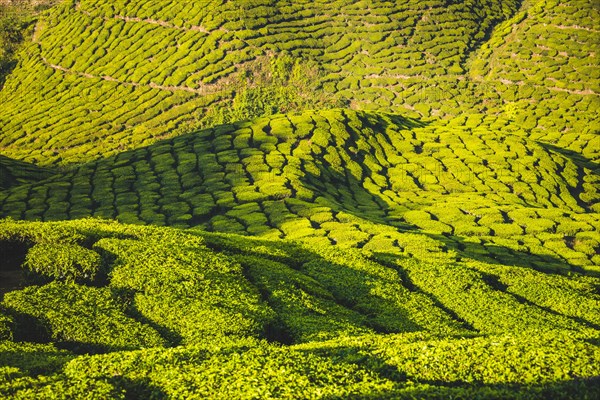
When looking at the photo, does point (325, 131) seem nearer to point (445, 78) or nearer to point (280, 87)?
point (280, 87)

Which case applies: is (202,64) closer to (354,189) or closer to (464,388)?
(354,189)

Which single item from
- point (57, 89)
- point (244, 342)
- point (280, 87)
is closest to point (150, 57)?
point (57, 89)

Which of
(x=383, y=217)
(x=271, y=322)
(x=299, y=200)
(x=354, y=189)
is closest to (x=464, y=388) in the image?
(x=271, y=322)

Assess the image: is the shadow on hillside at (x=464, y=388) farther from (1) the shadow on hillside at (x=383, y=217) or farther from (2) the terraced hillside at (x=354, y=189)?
(1) the shadow on hillside at (x=383, y=217)

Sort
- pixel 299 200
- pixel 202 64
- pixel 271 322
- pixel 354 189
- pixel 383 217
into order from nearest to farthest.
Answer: pixel 271 322 → pixel 299 200 → pixel 383 217 → pixel 354 189 → pixel 202 64

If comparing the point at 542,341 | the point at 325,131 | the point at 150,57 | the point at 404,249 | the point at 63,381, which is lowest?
the point at 404,249

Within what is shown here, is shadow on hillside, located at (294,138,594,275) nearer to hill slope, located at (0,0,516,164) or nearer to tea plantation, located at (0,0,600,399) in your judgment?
tea plantation, located at (0,0,600,399)

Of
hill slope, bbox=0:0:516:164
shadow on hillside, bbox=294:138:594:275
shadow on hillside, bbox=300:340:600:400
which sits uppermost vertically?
hill slope, bbox=0:0:516:164

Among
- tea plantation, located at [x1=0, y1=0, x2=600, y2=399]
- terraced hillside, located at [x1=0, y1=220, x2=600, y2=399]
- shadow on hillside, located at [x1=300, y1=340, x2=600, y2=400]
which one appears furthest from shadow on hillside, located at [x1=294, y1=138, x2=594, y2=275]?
shadow on hillside, located at [x1=300, y1=340, x2=600, y2=400]
